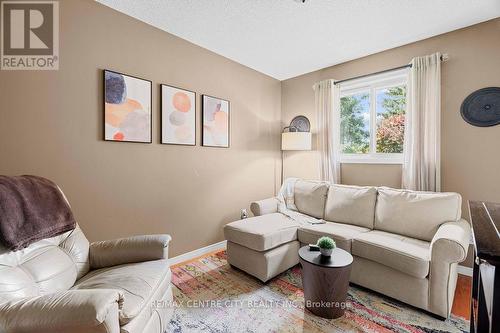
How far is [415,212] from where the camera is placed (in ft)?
7.38

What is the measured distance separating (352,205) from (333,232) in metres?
0.54

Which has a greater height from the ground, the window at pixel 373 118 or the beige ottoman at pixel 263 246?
the window at pixel 373 118

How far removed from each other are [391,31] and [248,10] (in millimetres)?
1623

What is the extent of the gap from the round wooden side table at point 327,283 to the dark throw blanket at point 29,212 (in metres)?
1.79

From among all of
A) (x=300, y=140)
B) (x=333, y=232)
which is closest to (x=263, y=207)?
(x=333, y=232)

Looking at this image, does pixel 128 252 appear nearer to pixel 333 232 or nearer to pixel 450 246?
pixel 333 232

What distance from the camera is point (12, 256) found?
127cm

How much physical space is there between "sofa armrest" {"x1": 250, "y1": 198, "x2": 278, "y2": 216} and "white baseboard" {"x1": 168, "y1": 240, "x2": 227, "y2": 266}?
2.29 feet

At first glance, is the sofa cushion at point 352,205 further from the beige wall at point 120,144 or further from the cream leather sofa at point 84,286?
the cream leather sofa at point 84,286

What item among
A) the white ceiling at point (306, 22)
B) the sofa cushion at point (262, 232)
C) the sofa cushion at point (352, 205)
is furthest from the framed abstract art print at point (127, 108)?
the sofa cushion at point (352, 205)

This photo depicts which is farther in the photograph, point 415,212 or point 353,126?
point 353,126

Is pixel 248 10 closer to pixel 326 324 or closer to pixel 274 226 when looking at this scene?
pixel 274 226

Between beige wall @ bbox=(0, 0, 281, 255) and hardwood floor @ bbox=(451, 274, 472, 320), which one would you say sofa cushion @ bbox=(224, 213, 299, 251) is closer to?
beige wall @ bbox=(0, 0, 281, 255)

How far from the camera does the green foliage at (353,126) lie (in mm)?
3254
